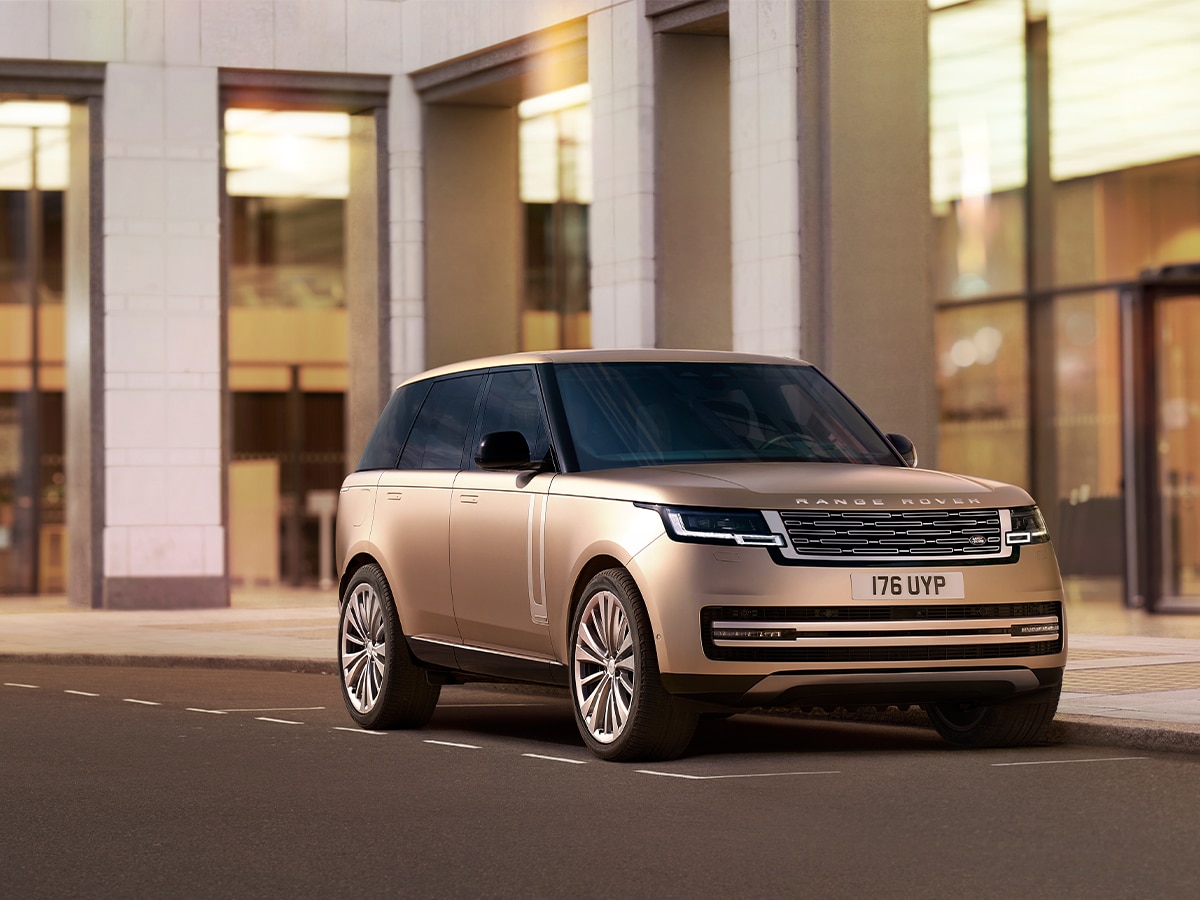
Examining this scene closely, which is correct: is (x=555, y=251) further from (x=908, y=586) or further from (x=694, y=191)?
(x=908, y=586)

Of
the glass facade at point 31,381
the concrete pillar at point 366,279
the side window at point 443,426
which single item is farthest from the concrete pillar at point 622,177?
the glass facade at point 31,381

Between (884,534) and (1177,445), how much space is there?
40.4 feet

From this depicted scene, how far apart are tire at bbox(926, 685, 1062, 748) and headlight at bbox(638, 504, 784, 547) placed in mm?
1625

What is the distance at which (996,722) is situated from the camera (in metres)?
10.6

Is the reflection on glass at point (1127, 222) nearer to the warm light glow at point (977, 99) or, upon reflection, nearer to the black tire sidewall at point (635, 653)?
the warm light glow at point (977, 99)

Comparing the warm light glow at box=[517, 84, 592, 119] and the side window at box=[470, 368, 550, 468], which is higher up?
the warm light glow at box=[517, 84, 592, 119]

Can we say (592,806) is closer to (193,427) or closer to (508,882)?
(508,882)

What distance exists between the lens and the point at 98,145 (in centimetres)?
2495

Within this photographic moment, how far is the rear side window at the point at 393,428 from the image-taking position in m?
12.6

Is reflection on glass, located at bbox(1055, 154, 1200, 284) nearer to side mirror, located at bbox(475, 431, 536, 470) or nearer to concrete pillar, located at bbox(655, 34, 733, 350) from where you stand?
concrete pillar, located at bbox(655, 34, 733, 350)

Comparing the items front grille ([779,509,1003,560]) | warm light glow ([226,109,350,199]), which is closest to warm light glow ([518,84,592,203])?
warm light glow ([226,109,350,199])

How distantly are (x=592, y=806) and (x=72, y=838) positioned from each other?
2.00 meters

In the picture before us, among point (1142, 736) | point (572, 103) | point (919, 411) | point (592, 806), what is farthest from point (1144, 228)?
point (592, 806)

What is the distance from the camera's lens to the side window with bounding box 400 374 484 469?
11.9 m
